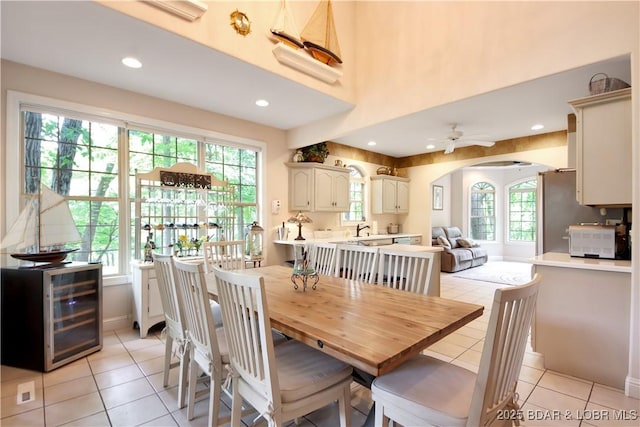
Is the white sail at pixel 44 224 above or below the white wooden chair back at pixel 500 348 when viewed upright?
above

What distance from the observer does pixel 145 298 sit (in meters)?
3.22

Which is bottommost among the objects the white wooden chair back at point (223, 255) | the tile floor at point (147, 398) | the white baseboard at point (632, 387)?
the tile floor at point (147, 398)

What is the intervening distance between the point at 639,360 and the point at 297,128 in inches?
178

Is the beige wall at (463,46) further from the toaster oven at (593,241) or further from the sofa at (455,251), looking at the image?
the sofa at (455,251)

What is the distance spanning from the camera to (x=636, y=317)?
6.91 feet

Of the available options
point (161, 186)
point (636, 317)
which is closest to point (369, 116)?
point (161, 186)

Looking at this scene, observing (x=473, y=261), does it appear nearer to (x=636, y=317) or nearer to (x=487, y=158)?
(x=487, y=158)

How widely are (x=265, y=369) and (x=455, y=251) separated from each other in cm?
648

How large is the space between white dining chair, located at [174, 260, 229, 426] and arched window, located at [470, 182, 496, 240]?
28.6 feet

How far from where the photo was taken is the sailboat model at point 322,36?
11.3 feet

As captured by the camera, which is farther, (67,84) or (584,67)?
(67,84)

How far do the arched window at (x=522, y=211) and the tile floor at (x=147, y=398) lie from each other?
6612 millimetres

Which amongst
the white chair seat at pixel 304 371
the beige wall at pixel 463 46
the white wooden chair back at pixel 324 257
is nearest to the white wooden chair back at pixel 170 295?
the white chair seat at pixel 304 371

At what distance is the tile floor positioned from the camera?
190cm
